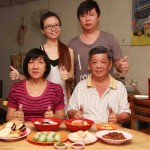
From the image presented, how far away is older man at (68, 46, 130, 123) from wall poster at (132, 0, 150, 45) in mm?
1679

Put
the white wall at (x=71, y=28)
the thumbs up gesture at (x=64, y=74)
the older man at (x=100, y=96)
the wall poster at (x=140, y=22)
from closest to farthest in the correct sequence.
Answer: the older man at (x=100, y=96)
the thumbs up gesture at (x=64, y=74)
the wall poster at (x=140, y=22)
the white wall at (x=71, y=28)

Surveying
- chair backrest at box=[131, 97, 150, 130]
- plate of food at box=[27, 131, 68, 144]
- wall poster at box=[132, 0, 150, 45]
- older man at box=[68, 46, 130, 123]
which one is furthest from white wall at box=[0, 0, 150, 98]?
plate of food at box=[27, 131, 68, 144]

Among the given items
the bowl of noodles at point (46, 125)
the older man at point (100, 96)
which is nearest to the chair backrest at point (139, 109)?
the older man at point (100, 96)

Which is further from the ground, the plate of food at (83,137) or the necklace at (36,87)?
the necklace at (36,87)

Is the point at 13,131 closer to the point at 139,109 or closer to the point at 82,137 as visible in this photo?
the point at 82,137

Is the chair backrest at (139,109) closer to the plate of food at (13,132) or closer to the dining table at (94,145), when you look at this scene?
the dining table at (94,145)

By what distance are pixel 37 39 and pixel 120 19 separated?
1900 millimetres

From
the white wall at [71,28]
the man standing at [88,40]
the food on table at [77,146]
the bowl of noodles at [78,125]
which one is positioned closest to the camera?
the food on table at [77,146]

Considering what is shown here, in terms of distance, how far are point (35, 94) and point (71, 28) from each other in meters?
2.71

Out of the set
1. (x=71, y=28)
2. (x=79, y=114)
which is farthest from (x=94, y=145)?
(x=71, y=28)

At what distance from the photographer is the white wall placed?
3.75 meters

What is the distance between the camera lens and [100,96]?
2.07 meters

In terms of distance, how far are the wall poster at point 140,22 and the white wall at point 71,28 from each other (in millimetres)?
78

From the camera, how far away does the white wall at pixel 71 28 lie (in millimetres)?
3746
